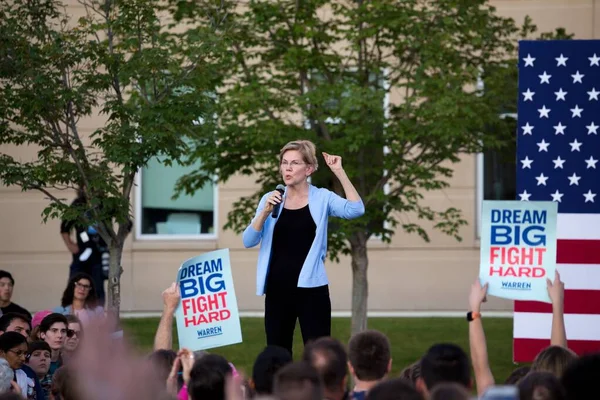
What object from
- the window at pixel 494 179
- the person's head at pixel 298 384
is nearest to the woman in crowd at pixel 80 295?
the person's head at pixel 298 384

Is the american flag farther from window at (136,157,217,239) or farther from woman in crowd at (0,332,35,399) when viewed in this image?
window at (136,157,217,239)

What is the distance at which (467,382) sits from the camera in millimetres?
4594

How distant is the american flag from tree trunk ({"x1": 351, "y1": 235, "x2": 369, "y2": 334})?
3125 mm

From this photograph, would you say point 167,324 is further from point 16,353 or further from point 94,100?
point 94,100

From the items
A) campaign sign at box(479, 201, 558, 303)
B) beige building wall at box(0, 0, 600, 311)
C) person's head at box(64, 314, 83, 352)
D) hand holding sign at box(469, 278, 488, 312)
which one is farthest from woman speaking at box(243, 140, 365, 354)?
beige building wall at box(0, 0, 600, 311)

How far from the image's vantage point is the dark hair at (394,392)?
359 cm

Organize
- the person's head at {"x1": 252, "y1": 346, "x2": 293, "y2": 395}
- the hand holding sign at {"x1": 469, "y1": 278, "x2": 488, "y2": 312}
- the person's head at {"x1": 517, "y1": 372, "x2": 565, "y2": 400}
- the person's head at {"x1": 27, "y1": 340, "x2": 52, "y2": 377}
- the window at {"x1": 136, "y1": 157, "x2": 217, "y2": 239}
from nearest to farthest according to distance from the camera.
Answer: the person's head at {"x1": 517, "y1": 372, "x2": 565, "y2": 400} → the person's head at {"x1": 252, "y1": 346, "x2": 293, "y2": 395} → the hand holding sign at {"x1": 469, "y1": 278, "x2": 488, "y2": 312} → the person's head at {"x1": 27, "y1": 340, "x2": 52, "y2": 377} → the window at {"x1": 136, "y1": 157, "x2": 217, "y2": 239}

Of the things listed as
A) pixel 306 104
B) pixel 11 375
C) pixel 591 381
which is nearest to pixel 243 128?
pixel 306 104

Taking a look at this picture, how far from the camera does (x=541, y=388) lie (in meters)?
4.08

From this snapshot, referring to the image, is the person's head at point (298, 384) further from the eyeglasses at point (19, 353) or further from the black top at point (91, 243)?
the black top at point (91, 243)

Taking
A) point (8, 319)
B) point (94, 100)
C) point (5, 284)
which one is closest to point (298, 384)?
point (8, 319)

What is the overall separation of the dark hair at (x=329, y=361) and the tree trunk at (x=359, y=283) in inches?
261

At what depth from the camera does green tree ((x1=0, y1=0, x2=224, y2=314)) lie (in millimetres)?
8250

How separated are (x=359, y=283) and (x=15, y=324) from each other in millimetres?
4430
